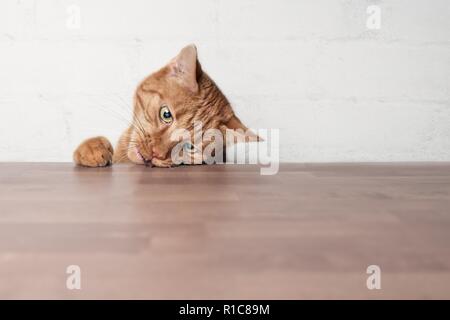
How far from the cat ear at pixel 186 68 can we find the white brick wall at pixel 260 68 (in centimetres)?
12

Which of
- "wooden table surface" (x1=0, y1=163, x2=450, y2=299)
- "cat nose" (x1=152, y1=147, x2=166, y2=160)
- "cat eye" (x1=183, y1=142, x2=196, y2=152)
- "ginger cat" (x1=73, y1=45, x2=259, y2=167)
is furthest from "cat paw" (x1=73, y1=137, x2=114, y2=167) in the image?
"wooden table surface" (x1=0, y1=163, x2=450, y2=299)

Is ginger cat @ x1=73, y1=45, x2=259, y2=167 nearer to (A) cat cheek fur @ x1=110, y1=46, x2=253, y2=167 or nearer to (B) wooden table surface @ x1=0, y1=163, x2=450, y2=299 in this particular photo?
(A) cat cheek fur @ x1=110, y1=46, x2=253, y2=167

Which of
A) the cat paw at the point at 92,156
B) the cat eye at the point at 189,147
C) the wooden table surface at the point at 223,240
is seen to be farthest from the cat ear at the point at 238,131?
the wooden table surface at the point at 223,240

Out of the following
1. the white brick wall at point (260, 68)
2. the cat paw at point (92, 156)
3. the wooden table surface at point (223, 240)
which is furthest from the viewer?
the white brick wall at point (260, 68)

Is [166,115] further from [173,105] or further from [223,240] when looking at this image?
[223,240]

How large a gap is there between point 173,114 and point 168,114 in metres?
0.02

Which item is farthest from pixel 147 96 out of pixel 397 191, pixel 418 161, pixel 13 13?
pixel 418 161

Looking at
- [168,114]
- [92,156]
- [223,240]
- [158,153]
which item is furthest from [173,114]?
[223,240]

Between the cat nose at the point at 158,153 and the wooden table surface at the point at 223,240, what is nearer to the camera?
the wooden table surface at the point at 223,240

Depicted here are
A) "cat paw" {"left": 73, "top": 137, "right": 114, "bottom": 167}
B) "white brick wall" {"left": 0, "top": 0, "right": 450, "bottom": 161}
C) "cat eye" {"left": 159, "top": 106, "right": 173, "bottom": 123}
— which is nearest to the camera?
"cat paw" {"left": 73, "top": 137, "right": 114, "bottom": 167}

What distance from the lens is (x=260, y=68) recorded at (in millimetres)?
1542

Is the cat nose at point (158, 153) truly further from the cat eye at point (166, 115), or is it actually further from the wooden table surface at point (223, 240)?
the wooden table surface at point (223, 240)

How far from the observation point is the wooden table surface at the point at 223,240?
37 centimetres

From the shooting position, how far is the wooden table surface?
14.5 inches
